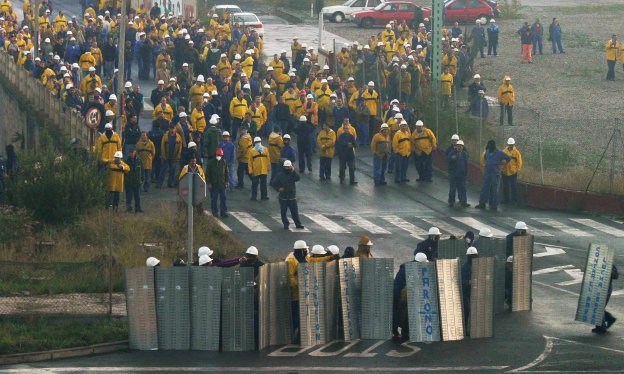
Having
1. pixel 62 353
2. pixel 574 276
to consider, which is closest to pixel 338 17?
pixel 574 276

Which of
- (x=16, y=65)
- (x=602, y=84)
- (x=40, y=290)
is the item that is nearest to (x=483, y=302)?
(x=40, y=290)

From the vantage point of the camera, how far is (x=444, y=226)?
32000mm

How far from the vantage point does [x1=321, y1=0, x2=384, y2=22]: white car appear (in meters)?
64.4

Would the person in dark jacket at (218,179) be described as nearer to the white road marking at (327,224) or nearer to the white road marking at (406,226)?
the white road marking at (327,224)

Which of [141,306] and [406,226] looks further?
[406,226]

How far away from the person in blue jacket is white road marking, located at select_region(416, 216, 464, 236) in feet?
6.63

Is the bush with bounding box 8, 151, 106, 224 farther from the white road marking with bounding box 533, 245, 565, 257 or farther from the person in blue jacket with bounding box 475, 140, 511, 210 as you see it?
the person in blue jacket with bounding box 475, 140, 511, 210

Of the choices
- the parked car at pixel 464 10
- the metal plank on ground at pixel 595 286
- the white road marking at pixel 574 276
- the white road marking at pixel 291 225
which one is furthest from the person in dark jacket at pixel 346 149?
the parked car at pixel 464 10

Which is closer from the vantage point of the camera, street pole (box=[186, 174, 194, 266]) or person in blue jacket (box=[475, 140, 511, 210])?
street pole (box=[186, 174, 194, 266])

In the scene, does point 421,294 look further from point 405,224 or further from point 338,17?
point 338,17

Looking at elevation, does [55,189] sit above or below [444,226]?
above

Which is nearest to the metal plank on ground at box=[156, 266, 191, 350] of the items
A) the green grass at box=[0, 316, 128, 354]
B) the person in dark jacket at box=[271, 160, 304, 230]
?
the green grass at box=[0, 316, 128, 354]

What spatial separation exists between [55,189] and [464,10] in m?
35.1

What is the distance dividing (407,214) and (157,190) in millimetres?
5808
